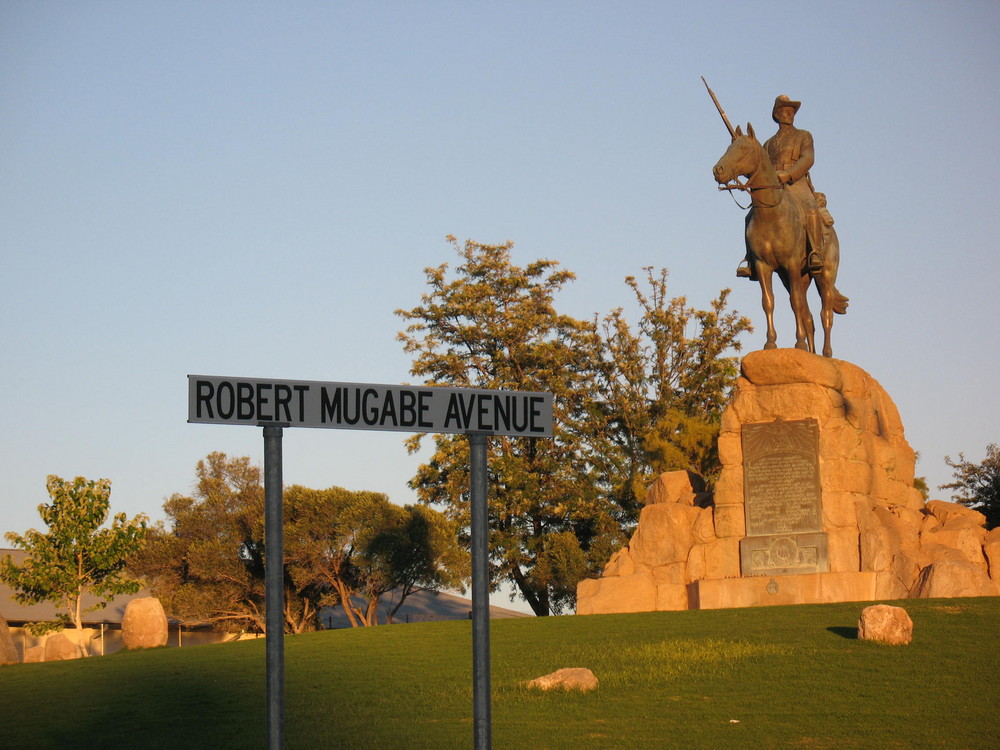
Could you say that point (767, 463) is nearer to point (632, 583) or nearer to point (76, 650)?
point (632, 583)

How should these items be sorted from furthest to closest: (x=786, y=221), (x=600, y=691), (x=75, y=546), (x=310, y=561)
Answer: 1. (x=310, y=561)
2. (x=75, y=546)
3. (x=786, y=221)
4. (x=600, y=691)

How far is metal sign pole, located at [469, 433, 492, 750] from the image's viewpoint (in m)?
6.45

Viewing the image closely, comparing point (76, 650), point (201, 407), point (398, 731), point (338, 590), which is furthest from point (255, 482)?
point (201, 407)

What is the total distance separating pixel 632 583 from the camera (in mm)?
26172

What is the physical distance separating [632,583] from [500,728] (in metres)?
12.6

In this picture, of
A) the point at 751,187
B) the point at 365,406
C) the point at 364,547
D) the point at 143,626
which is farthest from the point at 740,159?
Result: the point at 364,547

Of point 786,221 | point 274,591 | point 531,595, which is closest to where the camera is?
point 274,591

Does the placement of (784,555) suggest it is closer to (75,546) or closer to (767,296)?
(767,296)

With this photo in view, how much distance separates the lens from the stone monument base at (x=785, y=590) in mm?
23797

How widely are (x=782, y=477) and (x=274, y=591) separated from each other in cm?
1960

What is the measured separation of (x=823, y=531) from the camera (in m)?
24.2

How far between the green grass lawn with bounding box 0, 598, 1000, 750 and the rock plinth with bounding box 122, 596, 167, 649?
583 centimetres

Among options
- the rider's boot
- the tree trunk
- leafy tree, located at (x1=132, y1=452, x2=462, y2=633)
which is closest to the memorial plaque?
the rider's boot

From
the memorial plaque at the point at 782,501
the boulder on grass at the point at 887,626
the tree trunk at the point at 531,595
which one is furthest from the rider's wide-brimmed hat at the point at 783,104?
the tree trunk at the point at 531,595
